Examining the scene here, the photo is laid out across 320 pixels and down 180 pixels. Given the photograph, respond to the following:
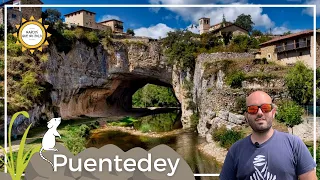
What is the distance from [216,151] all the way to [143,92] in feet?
96.7

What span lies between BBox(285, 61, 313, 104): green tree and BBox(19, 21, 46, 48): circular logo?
6.47m

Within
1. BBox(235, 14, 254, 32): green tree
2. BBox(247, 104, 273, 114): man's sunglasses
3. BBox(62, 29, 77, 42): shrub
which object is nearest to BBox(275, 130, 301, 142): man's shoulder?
BBox(247, 104, 273, 114): man's sunglasses

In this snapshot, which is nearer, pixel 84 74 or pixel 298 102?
pixel 298 102

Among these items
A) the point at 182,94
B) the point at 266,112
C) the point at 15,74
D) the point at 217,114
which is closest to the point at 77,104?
the point at 182,94

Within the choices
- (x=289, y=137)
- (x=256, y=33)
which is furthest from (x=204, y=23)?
(x=289, y=137)

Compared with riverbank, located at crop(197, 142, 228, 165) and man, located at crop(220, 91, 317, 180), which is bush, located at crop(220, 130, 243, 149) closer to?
riverbank, located at crop(197, 142, 228, 165)

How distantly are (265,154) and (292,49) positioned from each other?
1004cm

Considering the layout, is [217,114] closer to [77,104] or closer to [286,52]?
[286,52]

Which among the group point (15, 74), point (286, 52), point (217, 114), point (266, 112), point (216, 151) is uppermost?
point (286, 52)

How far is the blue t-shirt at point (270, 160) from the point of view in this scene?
187cm

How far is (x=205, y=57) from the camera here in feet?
51.4

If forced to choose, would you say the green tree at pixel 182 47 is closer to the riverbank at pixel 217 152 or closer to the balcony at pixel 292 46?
the balcony at pixel 292 46

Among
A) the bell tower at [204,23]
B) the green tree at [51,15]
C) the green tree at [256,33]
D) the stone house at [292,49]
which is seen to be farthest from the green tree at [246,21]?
the green tree at [51,15]

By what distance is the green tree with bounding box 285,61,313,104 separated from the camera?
7.90 metres
